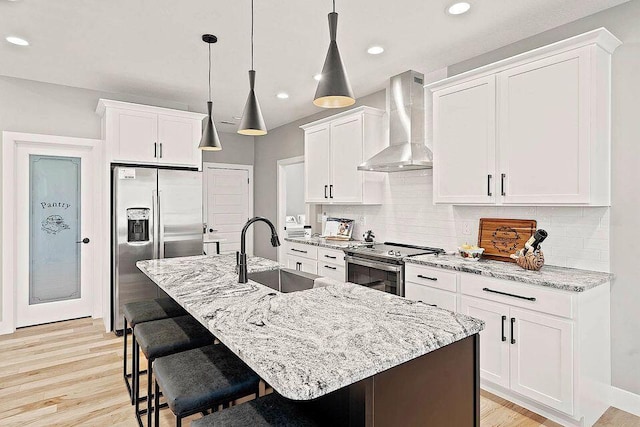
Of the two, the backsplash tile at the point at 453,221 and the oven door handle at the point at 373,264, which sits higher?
the backsplash tile at the point at 453,221

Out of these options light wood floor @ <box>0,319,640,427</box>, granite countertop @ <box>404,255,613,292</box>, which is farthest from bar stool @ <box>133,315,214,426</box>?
granite countertop @ <box>404,255,613,292</box>

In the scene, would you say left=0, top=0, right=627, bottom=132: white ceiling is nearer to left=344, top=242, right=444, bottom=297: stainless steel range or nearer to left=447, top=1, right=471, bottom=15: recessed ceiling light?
left=447, top=1, right=471, bottom=15: recessed ceiling light

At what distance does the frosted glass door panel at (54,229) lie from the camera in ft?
13.7

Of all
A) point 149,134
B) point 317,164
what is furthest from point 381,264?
point 149,134

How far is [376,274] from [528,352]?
1.42m

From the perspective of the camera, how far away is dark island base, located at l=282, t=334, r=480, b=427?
113 cm

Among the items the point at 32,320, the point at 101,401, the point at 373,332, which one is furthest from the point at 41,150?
the point at 373,332

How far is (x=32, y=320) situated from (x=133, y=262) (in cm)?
141

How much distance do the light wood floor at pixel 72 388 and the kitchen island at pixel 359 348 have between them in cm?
128

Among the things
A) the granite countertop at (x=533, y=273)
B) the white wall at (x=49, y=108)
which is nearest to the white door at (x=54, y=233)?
the white wall at (x=49, y=108)

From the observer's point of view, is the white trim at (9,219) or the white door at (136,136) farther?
the white door at (136,136)

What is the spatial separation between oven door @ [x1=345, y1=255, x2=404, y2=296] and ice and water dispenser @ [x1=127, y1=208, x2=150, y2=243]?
7.44ft

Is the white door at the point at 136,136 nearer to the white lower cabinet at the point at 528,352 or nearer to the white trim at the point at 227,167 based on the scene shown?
the white trim at the point at 227,167

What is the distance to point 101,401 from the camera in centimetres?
262
